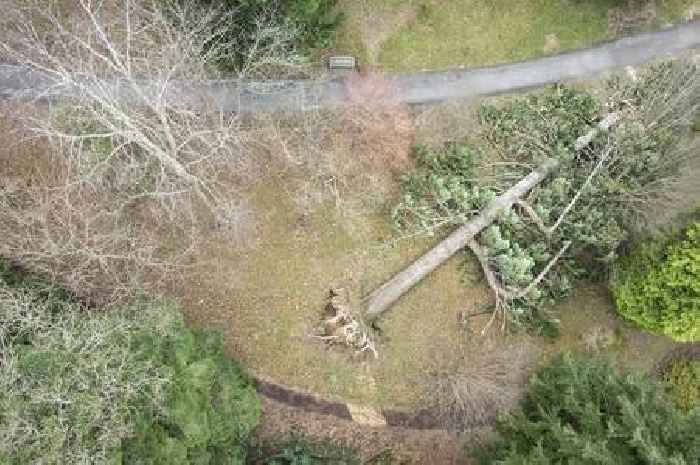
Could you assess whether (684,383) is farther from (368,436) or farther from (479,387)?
(368,436)

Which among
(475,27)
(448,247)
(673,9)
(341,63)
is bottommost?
(448,247)

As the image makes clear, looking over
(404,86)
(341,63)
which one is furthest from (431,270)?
(341,63)

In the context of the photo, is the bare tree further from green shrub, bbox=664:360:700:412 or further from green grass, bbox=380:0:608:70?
green shrub, bbox=664:360:700:412

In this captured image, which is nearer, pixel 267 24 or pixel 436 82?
pixel 267 24

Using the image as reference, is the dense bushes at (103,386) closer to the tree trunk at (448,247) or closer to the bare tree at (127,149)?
the bare tree at (127,149)

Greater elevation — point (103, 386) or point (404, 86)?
point (404, 86)

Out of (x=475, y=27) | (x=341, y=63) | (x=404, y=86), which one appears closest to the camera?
(x=341, y=63)

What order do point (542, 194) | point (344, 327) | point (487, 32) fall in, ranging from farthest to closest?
point (487, 32), point (542, 194), point (344, 327)
